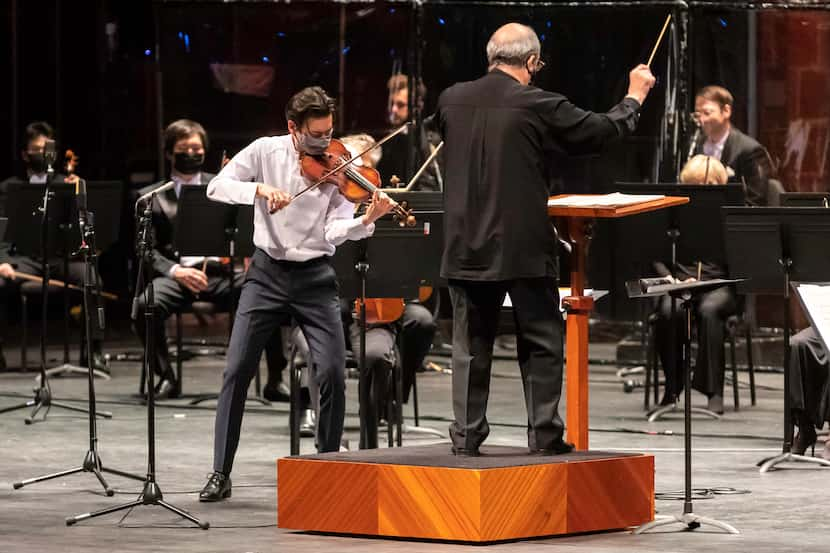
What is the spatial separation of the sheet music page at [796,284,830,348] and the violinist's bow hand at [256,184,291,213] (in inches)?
73.4

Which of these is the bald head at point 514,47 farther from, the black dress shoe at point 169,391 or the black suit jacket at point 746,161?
the black dress shoe at point 169,391

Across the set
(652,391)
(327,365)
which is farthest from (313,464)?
A: (652,391)

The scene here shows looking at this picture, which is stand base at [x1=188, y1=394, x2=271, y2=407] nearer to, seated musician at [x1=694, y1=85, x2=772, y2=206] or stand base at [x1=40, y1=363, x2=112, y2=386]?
stand base at [x1=40, y1=363, x2=112, y2=386]

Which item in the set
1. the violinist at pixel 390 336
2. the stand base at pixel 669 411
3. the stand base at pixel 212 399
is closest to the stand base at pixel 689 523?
the violinist at pixel 390 336

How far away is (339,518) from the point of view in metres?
5.63

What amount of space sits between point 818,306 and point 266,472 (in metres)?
2.83

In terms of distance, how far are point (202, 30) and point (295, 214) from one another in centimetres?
442

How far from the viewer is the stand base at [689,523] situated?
5.62m

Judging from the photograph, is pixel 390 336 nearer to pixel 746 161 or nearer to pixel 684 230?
pixel 684 230

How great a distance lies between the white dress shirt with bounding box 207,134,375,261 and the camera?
20.5ft

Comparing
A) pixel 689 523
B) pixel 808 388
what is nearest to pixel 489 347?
pixel 689 523

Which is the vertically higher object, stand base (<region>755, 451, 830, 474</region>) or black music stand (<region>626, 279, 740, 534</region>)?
black music stand (<region>626, 279, 740, 534</region>)

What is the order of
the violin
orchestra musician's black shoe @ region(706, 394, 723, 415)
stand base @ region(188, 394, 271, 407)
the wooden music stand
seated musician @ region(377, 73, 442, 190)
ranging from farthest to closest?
1. seated musician @ region(377, 73, 442, 190)
2. stand base @ region(188, 394, 271, 407)
3. orchestra musician's black shoe @ region(706, 394, 723, 415)
4. the violin
5. the wooden music stand

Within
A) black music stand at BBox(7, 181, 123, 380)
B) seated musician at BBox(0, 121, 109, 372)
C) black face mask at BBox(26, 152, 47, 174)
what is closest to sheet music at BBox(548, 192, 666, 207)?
black music stand at BBox(7, 181, 123, 380)
